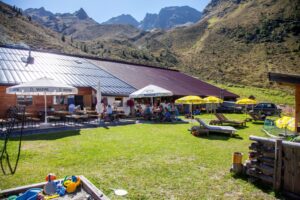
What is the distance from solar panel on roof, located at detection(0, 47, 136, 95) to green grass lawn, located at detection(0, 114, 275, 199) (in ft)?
29.1

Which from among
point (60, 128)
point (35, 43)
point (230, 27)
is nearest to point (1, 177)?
point (60, 128)


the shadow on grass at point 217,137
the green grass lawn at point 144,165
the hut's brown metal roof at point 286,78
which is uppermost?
the hut's brown metal roof at point 286,78

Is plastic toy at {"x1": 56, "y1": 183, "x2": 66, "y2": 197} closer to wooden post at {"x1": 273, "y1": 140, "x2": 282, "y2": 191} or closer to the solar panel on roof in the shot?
wooden post at {"x1": 273, "y1": 140, "x2": 282, "y2": 191}

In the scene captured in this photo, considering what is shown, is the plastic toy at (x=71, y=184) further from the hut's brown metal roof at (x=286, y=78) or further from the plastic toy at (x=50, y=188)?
the hut's brown metal roof at (x=286, y=78)

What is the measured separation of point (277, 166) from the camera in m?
5.29

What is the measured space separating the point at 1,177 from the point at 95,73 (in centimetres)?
1837

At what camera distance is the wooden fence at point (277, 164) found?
4992 millimetres

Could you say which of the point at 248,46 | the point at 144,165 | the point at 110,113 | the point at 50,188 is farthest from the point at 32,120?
the point at 248,46

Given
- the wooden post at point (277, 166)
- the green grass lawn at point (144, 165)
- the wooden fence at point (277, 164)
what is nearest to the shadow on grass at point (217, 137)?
the green grass lawn at point (144, 165)

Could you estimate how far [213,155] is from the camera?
8125 millimetres

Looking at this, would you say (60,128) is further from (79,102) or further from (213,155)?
(213,155)

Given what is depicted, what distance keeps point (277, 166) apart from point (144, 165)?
3552 millimetres

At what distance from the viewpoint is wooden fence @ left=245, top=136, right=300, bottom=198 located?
4.99 meters

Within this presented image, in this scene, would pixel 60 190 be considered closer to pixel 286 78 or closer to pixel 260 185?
pixel 260 185
